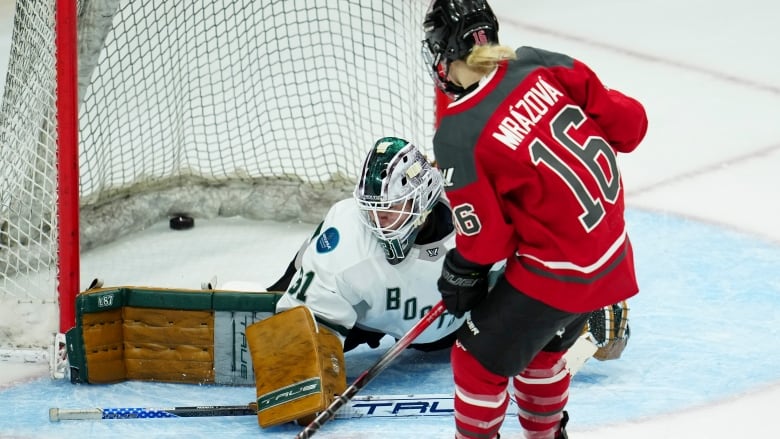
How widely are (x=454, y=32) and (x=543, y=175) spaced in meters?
0.30

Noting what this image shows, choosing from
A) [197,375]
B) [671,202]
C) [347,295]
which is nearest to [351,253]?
[347,295]

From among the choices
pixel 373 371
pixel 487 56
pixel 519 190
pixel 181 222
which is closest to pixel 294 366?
pixel 373 371

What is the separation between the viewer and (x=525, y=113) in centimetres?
232

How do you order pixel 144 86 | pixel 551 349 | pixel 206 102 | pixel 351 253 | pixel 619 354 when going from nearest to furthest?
pixel 551 349 < pixel 351 253 < pixel 619 354 < pixel 144 86 < pixel 206 102

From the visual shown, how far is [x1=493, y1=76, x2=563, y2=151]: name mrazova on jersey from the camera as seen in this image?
2.29 meters

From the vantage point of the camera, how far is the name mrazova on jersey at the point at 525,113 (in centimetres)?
229

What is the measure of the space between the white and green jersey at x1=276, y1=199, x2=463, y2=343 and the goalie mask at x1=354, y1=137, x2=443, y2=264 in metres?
0.10

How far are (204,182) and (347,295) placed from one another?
136 cm

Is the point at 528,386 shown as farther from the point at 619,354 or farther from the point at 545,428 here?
the point at 619,354

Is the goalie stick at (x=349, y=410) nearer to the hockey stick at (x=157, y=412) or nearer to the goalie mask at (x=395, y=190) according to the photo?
the hockey stick at (x=157, y=412)

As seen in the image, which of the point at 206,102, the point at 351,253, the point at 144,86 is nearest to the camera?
the point at 351,253

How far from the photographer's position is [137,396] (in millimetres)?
3234

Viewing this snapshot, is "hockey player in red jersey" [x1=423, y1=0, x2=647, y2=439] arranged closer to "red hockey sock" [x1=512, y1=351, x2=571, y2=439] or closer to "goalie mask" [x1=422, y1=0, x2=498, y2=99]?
"goalie mask" [x1=422, y1=0, x2=498, y2=99]

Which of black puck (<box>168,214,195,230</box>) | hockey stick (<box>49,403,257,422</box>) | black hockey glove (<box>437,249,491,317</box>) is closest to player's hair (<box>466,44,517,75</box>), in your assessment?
black hockey glove (<box>437,249,491,317</box>)
